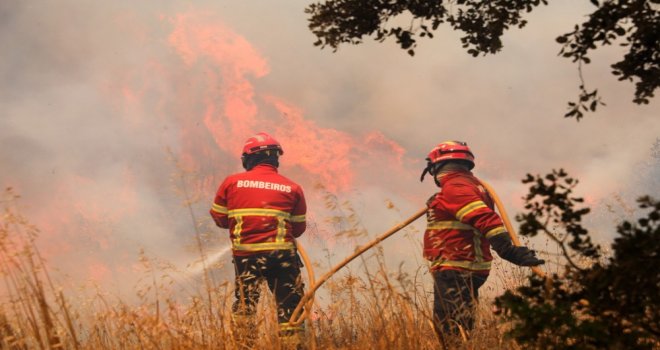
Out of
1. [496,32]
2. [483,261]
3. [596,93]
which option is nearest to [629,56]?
[596,93]

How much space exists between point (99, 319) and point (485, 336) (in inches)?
112

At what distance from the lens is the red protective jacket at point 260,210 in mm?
6852

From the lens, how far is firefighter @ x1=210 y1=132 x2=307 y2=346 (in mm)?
6832

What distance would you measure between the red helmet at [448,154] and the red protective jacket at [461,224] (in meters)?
0.17

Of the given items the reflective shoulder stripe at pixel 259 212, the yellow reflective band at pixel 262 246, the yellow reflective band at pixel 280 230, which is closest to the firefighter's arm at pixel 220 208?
the reflective shoulder stripe at pixel 259 212

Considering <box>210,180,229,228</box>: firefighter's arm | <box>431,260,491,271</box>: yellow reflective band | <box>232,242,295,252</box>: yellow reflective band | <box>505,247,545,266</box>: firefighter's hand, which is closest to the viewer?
<box>505,247,545,266</box>: firefighter's hand

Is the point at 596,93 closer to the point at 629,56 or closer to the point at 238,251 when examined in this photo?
the point at 629,56

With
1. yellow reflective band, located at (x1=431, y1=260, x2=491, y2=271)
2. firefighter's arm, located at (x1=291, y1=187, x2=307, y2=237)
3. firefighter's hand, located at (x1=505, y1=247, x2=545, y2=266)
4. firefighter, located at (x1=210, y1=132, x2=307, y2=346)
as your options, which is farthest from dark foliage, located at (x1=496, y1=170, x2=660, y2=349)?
firefighter's arm, located at (x1=291, y1=187, x2=307, y2=237)

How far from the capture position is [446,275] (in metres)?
6.04

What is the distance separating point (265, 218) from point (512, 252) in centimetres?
273

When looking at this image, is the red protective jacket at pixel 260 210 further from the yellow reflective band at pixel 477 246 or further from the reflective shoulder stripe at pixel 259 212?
the yellow reflective band at pixel 477 246

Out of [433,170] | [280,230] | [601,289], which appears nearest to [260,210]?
[280,230]

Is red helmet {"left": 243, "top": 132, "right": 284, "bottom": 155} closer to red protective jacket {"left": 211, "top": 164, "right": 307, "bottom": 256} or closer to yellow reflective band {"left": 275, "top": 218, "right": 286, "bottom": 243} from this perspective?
red protective jacket {"left": 211, "top": 164, "right": 307, "bottom": 256}

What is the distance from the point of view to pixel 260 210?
6.94m
